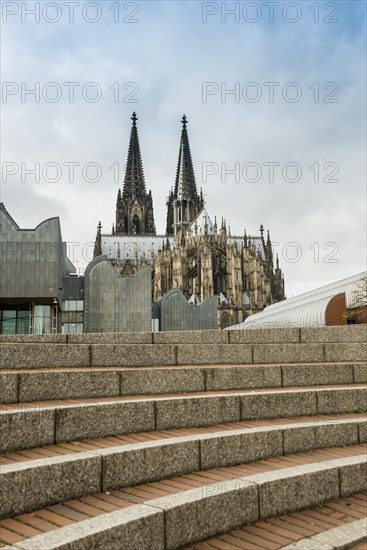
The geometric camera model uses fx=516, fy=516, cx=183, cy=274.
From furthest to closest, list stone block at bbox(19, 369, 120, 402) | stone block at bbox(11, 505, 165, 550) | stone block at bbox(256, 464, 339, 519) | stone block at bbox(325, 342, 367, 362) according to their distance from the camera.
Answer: stone block at bbox(325, 342, 367, 362)
stone block at bbox(19, 369, 120, 402)
stone block at bbox(256, 464, 339, 519)
stone block at bbox(11, 505, 165, 550)

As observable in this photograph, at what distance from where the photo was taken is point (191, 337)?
1023 centimetres

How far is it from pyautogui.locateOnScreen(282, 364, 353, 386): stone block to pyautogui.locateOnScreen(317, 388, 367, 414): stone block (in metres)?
0.79

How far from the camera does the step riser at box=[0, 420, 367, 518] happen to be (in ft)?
13.5

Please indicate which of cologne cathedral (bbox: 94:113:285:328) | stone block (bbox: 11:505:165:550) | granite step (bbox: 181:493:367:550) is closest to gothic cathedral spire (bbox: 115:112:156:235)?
cologne cathedral (bbox: 94:113:285:328)

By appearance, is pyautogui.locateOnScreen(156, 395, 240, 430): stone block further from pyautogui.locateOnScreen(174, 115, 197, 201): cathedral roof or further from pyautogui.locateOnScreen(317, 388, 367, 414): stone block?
pyautogui.locateOnScreen(174, 115, 197, 201): cathedral roof

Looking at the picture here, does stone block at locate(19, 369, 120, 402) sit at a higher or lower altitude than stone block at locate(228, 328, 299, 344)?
lower

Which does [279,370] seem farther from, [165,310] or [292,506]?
[165,310]

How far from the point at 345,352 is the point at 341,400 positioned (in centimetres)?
280

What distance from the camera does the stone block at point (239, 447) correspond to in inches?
215

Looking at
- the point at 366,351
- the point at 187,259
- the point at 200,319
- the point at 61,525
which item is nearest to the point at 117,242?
the point at 187,259

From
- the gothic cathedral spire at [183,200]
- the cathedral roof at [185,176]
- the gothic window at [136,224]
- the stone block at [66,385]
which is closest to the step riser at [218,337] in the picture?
the stone block at [66,385]

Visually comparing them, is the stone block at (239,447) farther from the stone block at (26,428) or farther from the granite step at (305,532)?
the stone block at (26,428)

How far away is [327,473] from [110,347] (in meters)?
4.01

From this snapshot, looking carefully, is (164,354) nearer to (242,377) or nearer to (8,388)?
(242,377)
